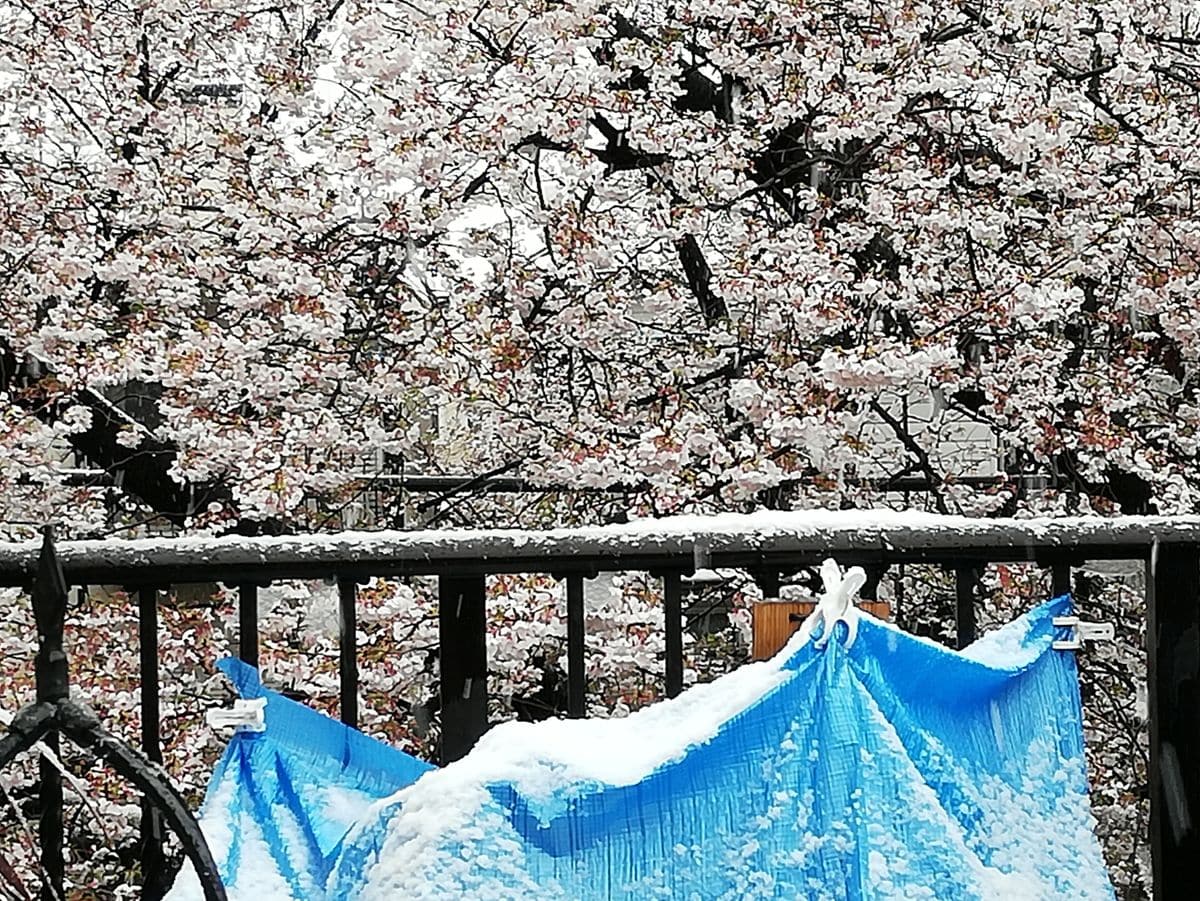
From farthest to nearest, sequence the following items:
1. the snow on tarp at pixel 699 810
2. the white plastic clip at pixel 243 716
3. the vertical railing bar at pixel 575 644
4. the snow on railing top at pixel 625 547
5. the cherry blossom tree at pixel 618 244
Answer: the cherry blossom tree at pixel 618 244
the vertical railing bar at pixel 575 644
the snow on railing top at pixel 625 547
the white plastic clip at pixel 243 716
the snow on tarp at pixel 699 810

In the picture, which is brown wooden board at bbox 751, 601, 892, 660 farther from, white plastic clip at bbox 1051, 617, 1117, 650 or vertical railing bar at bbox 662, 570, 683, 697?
white plastic clip at bbox 1051, 617, 1117, 650

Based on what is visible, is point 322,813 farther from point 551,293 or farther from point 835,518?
point 551,293

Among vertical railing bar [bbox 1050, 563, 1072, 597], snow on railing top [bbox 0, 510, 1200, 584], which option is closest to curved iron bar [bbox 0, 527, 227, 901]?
snow on railing top [bbox 0, 510, 1200, 584]

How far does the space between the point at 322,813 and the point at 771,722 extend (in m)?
0.55

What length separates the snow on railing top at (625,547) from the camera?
5.45ft

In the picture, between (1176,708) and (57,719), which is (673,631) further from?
(57,719)

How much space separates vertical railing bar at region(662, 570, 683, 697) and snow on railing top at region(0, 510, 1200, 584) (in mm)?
39

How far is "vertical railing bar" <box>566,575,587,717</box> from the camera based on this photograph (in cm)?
176

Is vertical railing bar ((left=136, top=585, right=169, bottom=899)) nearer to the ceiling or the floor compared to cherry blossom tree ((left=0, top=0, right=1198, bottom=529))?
nearer to the floor

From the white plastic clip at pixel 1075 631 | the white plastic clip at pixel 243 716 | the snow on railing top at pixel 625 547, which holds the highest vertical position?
the snow on railing top at pixel 625 547

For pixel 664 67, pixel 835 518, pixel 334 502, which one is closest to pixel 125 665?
pixel 334 502

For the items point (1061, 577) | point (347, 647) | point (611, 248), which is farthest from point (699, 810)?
point (611, 248)

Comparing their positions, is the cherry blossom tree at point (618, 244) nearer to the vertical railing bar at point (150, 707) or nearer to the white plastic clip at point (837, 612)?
the vertical railing bar at point (150, 707)

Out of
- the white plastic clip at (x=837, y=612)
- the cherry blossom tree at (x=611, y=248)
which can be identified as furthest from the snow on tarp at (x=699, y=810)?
the cherry blossom tree at (x=611, y=248)
